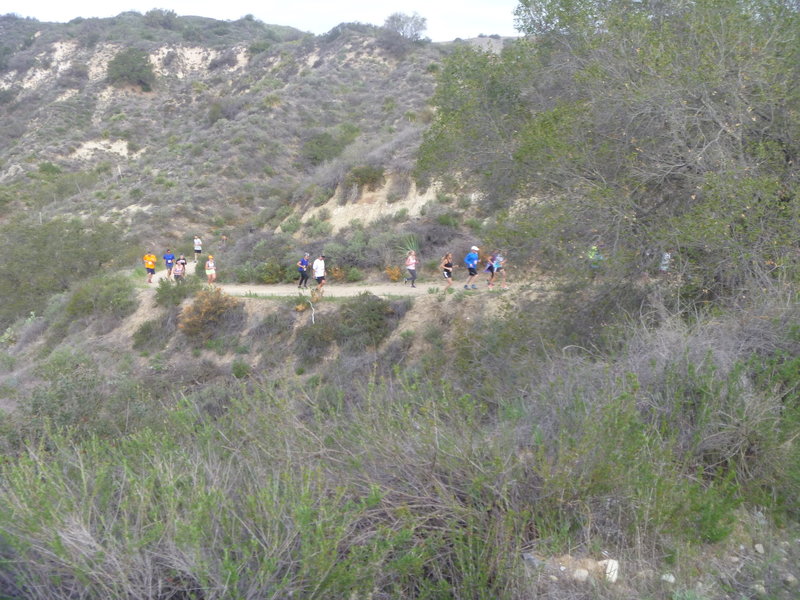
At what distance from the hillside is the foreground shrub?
0.10 m

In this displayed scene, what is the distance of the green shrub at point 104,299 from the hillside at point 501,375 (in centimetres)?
12

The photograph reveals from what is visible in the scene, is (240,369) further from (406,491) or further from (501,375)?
(406,491)

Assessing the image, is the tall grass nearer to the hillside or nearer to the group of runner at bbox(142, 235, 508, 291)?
the hillside

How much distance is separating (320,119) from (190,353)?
27.9 m

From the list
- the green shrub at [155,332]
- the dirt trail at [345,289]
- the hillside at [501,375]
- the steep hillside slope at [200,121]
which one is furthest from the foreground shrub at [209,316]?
the steep hillside slope at [200,121]

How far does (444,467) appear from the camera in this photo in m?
3.84

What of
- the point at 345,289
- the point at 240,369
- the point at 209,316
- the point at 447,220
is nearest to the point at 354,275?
the point at 345,289

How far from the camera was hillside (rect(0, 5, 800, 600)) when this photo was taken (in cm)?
330

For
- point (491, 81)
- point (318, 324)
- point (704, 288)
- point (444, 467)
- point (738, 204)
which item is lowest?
point (318, 324)

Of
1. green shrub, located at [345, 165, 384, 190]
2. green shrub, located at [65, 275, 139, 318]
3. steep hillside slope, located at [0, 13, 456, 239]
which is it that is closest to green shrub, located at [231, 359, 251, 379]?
green shrub, located at [65, 275, 139, 318]

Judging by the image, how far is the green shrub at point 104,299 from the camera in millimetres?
22109

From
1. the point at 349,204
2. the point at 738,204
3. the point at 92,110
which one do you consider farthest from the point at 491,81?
the point at 92,110

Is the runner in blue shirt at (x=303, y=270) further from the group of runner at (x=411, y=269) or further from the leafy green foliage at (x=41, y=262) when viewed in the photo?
the leafy green foliage at (x=41, y=262)

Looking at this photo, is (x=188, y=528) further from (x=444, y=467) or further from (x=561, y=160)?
(x=561, y=160)
